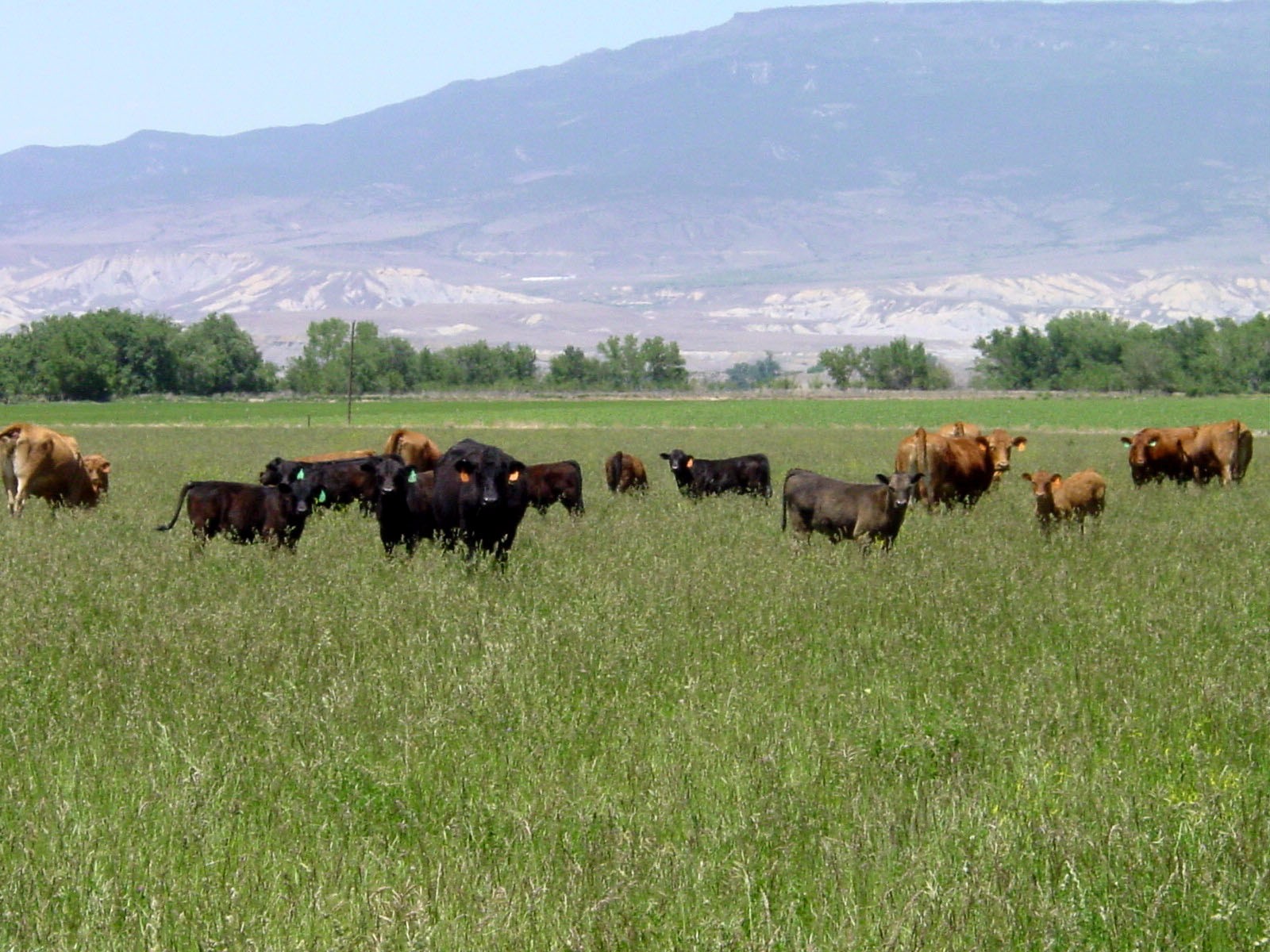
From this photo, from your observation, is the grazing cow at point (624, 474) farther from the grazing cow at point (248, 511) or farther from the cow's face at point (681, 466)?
the grazing cow at point (248, 511)

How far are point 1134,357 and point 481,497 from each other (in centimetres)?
11825

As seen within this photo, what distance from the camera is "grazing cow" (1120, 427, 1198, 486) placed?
25125mm

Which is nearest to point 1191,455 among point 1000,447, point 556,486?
point 1000,447

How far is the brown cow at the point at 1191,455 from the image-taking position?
25188 millimetres

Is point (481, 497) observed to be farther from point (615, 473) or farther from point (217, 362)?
point (217, 362)

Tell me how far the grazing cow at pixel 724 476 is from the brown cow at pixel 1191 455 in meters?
6.26

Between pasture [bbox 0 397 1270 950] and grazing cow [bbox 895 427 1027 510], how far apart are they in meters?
5.22

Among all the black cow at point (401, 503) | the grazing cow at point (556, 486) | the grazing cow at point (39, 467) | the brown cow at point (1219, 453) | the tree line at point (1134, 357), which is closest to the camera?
the black cow at point (401, 503)

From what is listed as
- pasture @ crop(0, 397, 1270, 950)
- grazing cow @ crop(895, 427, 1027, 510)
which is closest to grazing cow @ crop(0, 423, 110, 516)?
pasture @ crop(0, 397, 1270, 950)

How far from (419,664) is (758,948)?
14.3 feet

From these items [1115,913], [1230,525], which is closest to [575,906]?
[1115,913]

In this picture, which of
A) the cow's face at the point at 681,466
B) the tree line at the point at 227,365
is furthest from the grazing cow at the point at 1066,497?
the tree line at the point at 227,365

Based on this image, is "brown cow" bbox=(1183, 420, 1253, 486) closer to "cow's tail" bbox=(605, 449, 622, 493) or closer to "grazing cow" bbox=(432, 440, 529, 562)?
"cow's tail" bbox=(605, 449, 622, 493)

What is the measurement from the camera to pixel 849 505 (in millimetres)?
15070
